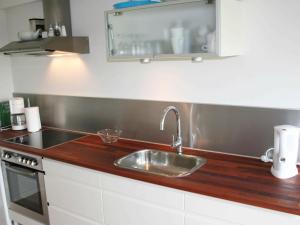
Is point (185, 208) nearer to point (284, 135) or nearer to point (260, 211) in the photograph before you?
point (260, 211)

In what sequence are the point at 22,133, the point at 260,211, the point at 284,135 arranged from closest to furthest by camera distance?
the point at 260,211 < the point at 284,135 < the point at 22,133

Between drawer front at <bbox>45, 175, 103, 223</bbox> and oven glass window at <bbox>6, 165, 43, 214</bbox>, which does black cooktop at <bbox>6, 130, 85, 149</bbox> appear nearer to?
oven glass window at <bbox>6, 165, 43, 214</bbox>

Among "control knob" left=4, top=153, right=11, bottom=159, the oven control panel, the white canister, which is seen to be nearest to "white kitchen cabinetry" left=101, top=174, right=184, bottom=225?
the oven control panel

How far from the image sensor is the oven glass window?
2529 millimetres

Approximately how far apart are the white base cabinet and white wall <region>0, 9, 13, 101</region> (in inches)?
56.8

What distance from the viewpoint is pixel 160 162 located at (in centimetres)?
231

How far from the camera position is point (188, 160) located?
7.09 ft

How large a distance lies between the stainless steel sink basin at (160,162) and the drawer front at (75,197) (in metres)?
0.31

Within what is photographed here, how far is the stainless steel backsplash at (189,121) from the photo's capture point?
6.47 ft

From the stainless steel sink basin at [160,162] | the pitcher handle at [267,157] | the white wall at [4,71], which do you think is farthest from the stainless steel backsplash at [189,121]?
the white wall at [4,71]

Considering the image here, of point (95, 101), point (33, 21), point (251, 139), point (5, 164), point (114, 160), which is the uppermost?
point (33, 21)

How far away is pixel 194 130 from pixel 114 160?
604 mm

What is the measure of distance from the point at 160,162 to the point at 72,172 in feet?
2.08

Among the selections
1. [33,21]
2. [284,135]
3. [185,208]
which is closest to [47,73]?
[33,21]
